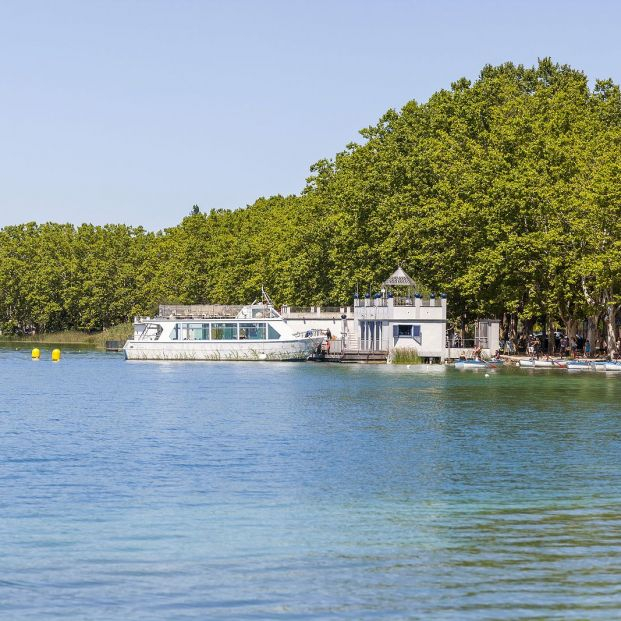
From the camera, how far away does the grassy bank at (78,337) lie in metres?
175

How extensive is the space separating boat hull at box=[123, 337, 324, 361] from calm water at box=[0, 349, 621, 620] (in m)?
47.0

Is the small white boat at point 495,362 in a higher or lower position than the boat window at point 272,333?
lower

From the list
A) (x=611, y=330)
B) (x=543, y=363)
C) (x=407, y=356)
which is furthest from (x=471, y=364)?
(x=611, y=330)

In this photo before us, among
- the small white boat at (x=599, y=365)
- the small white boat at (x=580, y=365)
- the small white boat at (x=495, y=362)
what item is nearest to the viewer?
the small white boat at (x=599, y=365)

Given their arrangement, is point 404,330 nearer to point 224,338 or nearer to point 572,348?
point 572,348

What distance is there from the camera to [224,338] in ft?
365

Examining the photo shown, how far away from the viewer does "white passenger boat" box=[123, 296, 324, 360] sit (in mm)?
107375

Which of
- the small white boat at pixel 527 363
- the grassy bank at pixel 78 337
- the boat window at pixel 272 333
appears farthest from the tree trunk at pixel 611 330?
the grassy bank at pixel 78 337

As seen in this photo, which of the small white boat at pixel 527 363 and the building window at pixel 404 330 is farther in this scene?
the building window at pixel 404 330

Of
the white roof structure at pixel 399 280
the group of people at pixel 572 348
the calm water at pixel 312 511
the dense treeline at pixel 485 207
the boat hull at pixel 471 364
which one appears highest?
the dense treeline at pixel 485 207

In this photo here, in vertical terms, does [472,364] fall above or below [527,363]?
below

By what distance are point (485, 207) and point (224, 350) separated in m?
28.5

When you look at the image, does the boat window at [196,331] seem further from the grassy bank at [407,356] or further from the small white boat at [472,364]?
the small white boat at [472,364]

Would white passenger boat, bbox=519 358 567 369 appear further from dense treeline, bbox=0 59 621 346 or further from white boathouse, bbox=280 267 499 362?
white boathouse, bbox=280 267 499 362
